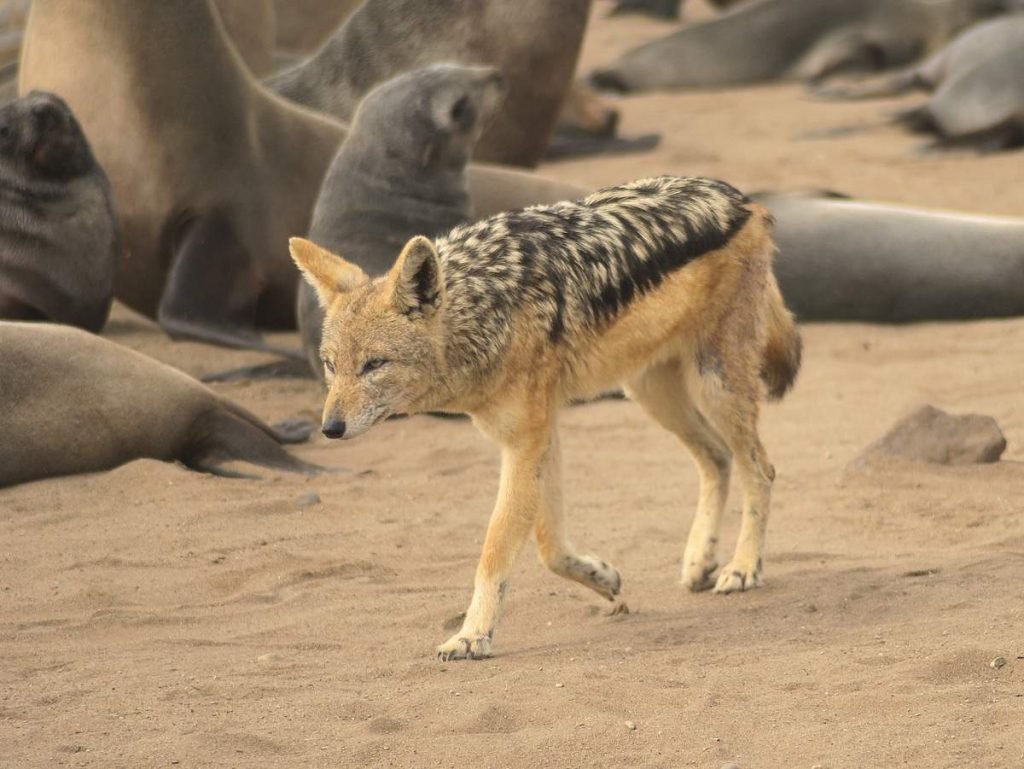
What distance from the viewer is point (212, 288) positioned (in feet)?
27.2

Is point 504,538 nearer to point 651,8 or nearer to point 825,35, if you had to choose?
point 825,35

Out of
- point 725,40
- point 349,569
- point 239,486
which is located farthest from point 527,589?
point 725,40

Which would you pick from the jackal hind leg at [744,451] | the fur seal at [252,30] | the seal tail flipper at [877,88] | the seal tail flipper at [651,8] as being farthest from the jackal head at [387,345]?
the seal tail flipper at [651,8]

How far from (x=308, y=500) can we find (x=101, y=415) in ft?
2.71

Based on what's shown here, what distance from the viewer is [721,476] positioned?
5.24m

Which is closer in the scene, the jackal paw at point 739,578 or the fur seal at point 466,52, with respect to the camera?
the jackal paw at point 739,578

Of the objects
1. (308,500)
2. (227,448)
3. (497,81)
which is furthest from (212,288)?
(308,500)

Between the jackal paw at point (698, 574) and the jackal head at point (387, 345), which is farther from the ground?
the jackal head at point (387, 345)

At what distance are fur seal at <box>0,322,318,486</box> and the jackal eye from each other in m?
2.04

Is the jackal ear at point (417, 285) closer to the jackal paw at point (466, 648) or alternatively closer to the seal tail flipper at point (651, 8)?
the jackal paw at point (466, 648)

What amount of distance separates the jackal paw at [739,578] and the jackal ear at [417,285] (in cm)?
120

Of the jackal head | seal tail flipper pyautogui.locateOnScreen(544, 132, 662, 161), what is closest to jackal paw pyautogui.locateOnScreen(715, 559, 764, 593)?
the jackal head

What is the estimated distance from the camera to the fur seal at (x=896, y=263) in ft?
26.8

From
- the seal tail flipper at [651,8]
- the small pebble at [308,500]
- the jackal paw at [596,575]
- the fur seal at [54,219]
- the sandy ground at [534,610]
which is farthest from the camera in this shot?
the seal tail flipper at [651,8]
